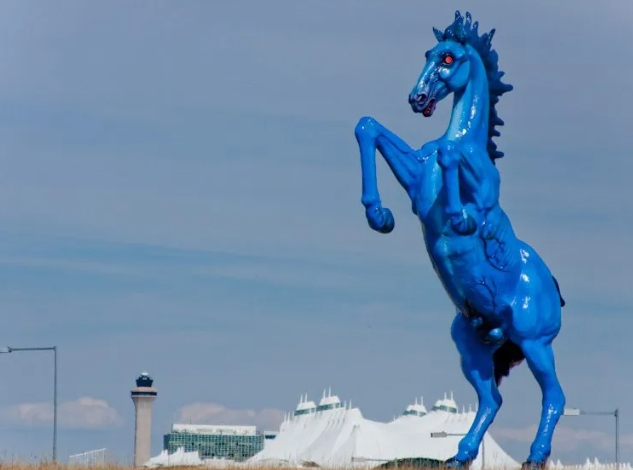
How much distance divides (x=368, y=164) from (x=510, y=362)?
→ 4184 mm

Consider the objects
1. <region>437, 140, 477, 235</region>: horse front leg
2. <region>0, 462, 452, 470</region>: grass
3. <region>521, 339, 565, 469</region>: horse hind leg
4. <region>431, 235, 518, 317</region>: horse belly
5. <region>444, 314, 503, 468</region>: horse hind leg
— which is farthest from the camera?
<region>444, 314, 503, 468</region>: horse hind leg

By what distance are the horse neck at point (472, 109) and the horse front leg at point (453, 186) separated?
1.29 meters

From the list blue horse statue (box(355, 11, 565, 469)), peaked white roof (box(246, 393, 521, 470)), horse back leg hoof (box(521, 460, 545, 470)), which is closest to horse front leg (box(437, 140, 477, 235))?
blue horse statue (box(355, 11, 565, 469))

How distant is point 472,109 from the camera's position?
27.3 m

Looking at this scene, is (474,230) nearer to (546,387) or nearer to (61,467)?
(546,387)

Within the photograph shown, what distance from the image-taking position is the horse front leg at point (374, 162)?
84.7ft

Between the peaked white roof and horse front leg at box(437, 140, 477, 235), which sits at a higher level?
the peaked white roof

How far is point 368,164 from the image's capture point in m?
25.9

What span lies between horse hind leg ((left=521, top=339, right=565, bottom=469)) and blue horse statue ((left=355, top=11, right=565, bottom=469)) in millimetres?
15

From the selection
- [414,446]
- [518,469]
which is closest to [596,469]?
[518,469]

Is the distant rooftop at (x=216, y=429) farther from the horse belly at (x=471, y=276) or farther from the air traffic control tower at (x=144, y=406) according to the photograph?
the horse belly at (x=471, y=276)

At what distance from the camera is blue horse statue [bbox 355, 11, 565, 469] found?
2612 cm

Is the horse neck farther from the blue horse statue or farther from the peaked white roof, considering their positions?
the peaked white roof

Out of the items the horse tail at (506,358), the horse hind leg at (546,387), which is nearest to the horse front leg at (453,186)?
the horse hind leg at (546,387)
